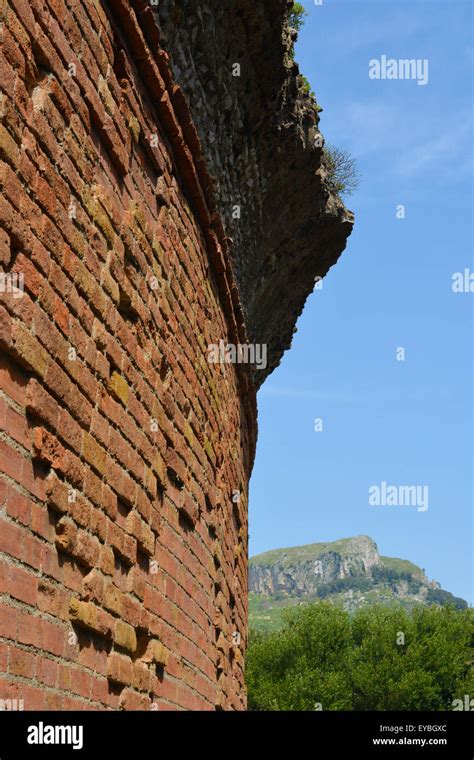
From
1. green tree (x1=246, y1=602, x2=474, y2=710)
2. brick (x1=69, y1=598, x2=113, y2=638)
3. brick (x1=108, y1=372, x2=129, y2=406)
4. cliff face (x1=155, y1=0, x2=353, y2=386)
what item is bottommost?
green tree (x1=246, y1=602, x2=474, y2=710)

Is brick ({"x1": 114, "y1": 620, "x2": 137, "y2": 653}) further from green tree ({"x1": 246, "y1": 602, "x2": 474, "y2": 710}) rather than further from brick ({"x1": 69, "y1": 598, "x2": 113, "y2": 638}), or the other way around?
green tree ({"x1": 246, "y1": 602, "x2": 474, "y2": 710})

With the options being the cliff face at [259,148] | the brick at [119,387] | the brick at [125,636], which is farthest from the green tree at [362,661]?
the brick at [119,387]

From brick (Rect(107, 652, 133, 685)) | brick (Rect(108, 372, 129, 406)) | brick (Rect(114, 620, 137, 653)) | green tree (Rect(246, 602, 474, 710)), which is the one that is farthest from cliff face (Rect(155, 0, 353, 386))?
green tree (Rect(246, 602, 474, 710))

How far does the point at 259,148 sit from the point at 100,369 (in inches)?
150

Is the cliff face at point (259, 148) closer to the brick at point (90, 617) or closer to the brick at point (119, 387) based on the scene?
the brick at point (119, 387)

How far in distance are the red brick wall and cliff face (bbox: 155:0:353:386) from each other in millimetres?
716

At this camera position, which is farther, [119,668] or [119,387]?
[119,387]

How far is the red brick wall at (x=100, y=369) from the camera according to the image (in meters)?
2.21

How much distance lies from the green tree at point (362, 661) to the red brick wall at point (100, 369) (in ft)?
101

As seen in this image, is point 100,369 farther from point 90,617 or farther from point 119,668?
point 119,668

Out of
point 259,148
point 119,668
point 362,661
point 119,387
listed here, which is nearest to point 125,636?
point 119,668

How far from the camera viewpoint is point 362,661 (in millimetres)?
35344

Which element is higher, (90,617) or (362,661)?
(90,617)

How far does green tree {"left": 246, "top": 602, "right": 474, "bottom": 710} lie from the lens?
3334 cm
